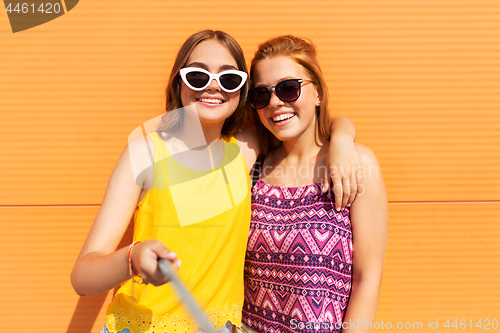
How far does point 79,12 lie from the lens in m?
1.97

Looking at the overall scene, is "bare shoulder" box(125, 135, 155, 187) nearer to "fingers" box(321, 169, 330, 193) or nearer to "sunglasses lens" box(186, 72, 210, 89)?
"sunglasses lens" box(186, 72, 210, 89)

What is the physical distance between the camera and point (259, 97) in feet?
5.27

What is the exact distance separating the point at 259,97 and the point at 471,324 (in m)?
2.12

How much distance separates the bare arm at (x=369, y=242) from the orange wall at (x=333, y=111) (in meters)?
0.65

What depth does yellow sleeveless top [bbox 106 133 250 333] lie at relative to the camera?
52.2 inches

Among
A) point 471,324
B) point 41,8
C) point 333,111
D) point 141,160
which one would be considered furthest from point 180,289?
point 471,324

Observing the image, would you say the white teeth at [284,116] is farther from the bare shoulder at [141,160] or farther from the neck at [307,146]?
the bare shoulder at [141,160]

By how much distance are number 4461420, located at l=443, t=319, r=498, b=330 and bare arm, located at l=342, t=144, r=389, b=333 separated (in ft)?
3.47

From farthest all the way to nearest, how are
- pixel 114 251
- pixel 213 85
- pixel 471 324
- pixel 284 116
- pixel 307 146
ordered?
pixel 471 324
pixel 307 146
pixel 284 116
pixel 213 85
pixel 114 251

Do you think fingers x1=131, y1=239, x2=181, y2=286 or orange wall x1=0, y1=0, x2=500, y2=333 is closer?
fingers x1=131, y1=239, x2=181, y2=286

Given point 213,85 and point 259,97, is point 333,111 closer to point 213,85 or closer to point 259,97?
point 259,97

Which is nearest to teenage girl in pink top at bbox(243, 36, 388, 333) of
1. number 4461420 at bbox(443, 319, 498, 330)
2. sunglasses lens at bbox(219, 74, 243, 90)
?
sunglasses lens at bbox(219, 74, 243, 90)

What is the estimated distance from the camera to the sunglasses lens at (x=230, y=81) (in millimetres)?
1450

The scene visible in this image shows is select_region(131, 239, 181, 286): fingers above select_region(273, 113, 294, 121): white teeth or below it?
below
